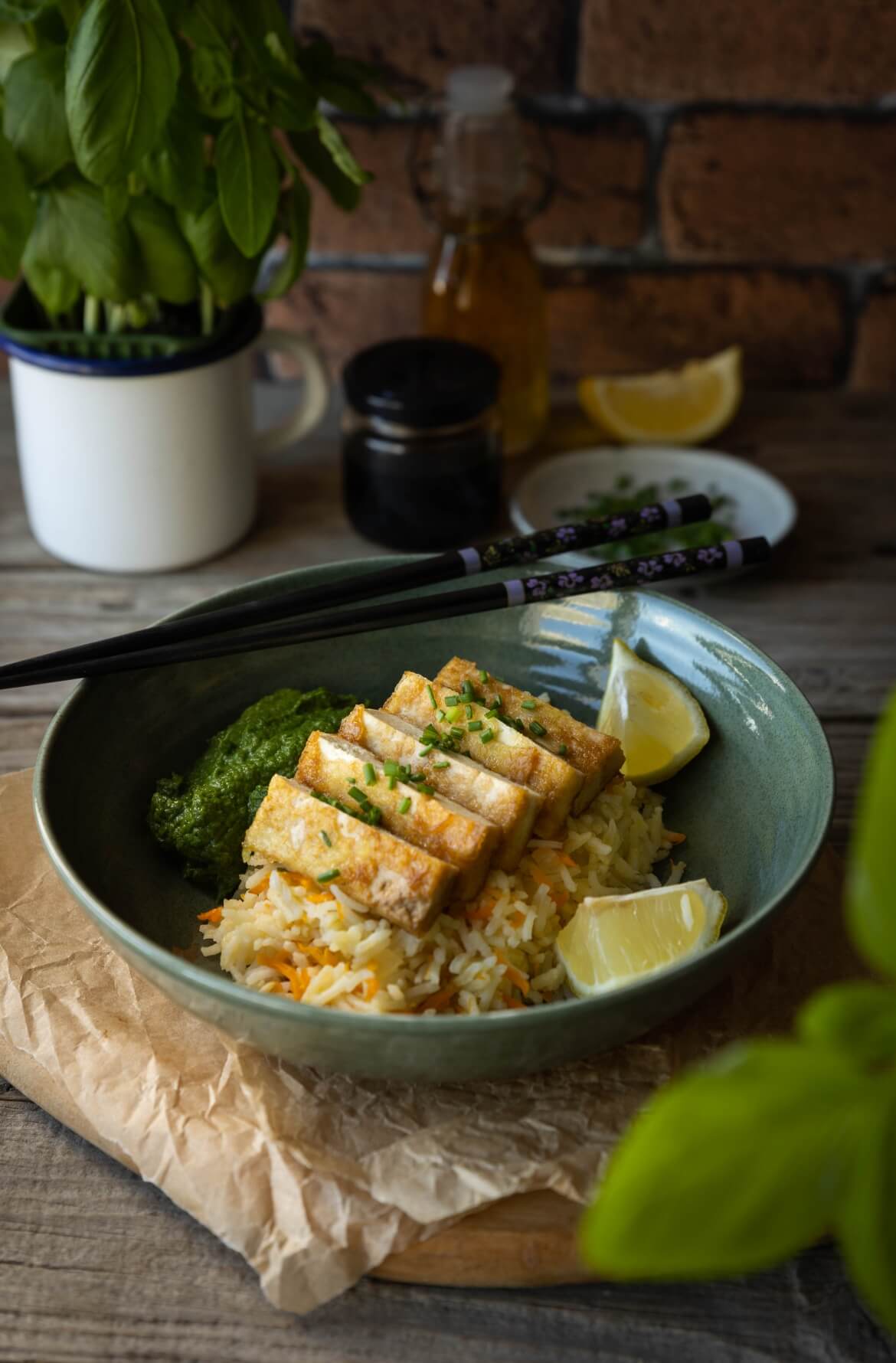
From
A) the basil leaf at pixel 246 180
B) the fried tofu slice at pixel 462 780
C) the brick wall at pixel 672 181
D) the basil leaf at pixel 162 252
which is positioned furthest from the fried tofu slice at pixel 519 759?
the brick wall at pixel 672 181

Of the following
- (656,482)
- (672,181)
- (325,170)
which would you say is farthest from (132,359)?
(672,181)

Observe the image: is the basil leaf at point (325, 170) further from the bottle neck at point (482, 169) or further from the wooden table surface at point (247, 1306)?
the wooden table surface at point (247, 1306)

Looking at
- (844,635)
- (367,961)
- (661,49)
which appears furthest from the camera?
(661,49)

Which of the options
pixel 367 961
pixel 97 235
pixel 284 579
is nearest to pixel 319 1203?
pixel 367 961

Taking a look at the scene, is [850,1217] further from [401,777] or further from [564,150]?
[564,150]

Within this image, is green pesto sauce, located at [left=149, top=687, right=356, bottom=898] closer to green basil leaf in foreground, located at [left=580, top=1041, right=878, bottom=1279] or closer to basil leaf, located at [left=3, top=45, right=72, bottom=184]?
basil leaf, located at [left=3, top=45, right=72, bottom=184]

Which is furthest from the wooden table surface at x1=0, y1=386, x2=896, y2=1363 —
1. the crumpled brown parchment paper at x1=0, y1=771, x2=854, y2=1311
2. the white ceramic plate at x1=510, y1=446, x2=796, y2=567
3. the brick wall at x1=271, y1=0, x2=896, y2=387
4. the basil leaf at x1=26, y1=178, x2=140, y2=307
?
the brick wall at x1=271, y1=0, x2=896, y2=387
